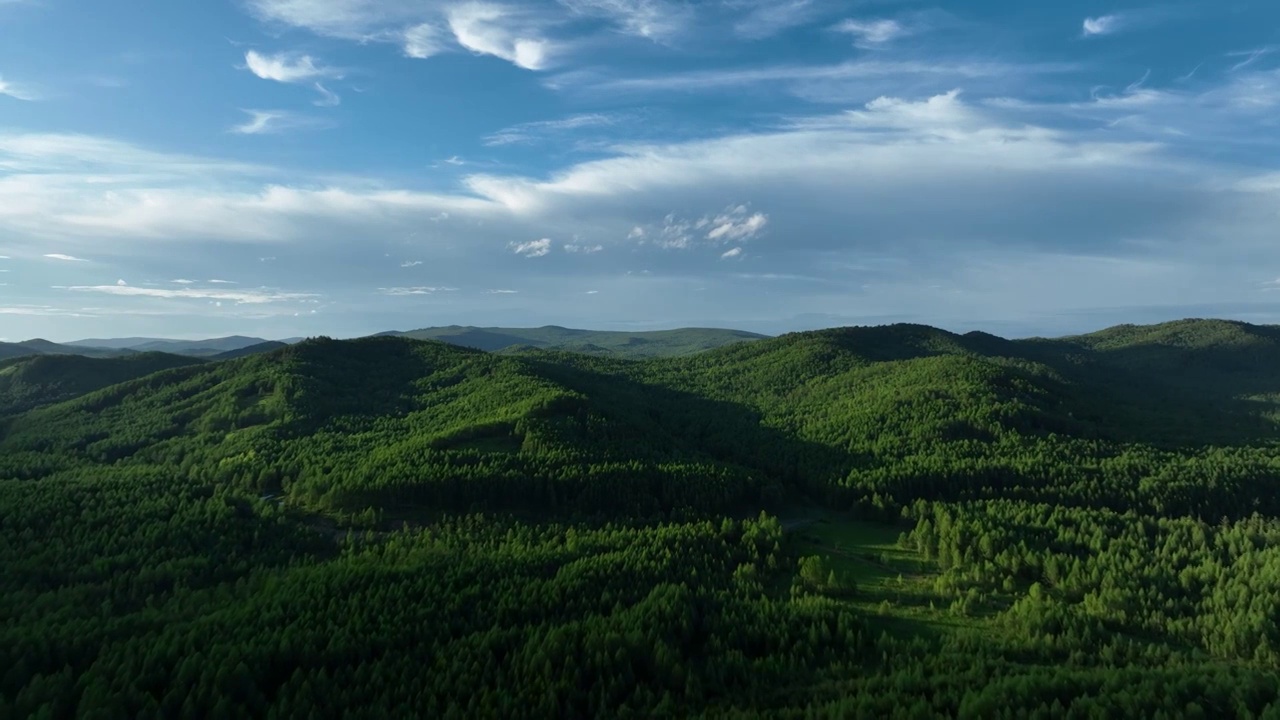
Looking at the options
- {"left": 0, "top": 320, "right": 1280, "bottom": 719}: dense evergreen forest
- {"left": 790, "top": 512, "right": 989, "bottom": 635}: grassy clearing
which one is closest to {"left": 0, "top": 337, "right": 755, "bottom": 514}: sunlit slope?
{"left": 0, "top": 320, "right": 1280, "bottom": 719}: dense evergreen forest

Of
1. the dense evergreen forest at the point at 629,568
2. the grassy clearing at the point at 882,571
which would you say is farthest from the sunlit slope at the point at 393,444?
the grassy clearing at the point at 882,571

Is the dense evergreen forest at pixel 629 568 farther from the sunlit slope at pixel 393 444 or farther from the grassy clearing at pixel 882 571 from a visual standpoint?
the sunlit slope at pixel 393 444

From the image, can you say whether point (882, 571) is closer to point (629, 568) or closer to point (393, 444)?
point (629, 568)

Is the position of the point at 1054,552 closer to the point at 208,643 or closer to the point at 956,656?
the point at 956,656

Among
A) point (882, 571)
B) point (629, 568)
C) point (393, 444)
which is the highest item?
point (393, 444)

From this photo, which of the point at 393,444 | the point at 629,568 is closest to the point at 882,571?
the point at 629,568

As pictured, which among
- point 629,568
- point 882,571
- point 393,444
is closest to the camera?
point 629,568

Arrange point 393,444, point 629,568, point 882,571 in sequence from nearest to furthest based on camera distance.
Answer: point 629,568 → point 882,571 → point 393,444

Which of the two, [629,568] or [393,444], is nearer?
[629,568]
